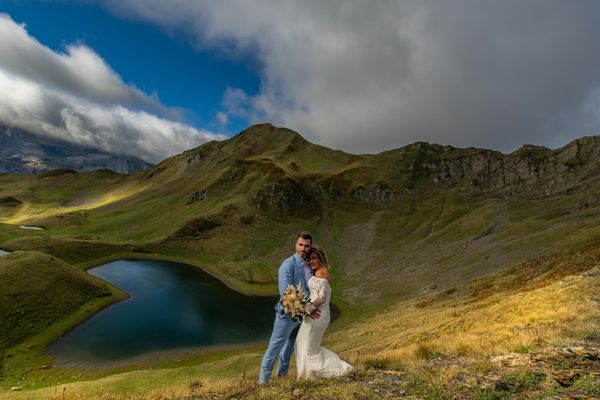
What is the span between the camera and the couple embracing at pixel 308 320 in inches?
420

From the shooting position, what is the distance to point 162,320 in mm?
69875

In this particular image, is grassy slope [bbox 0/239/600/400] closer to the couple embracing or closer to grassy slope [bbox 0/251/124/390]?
the couple embracing

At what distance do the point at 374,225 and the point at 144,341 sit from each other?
13704 centimetres

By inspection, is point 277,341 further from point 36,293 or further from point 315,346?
point 36,293

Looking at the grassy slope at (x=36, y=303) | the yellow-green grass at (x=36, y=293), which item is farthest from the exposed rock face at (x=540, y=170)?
the yellow-green grass at (x=36, y=293)

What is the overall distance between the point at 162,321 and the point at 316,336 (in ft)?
225

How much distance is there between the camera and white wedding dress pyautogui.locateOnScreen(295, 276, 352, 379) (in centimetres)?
1063

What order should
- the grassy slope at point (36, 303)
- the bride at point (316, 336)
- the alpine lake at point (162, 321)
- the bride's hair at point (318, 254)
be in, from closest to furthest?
the bride at point (316, 336)
the bride's hair at point (318, 254)
the grassy slope at point (36, 303)
the alpine lake at point (162, 321)

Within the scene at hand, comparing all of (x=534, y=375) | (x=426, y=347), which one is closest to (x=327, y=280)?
(x=534, y=375)

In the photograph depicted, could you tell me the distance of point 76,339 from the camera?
190ft

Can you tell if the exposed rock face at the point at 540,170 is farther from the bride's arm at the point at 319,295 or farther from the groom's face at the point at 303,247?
the bride's arm at the point at 319,295

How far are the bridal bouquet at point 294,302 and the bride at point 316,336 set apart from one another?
30cm

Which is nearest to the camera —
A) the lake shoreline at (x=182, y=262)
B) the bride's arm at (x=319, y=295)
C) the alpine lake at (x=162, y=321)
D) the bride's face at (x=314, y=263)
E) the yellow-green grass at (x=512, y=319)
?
the bride's arm at (x=319, y=295)

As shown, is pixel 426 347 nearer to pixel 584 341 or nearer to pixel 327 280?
pixel 584 341
